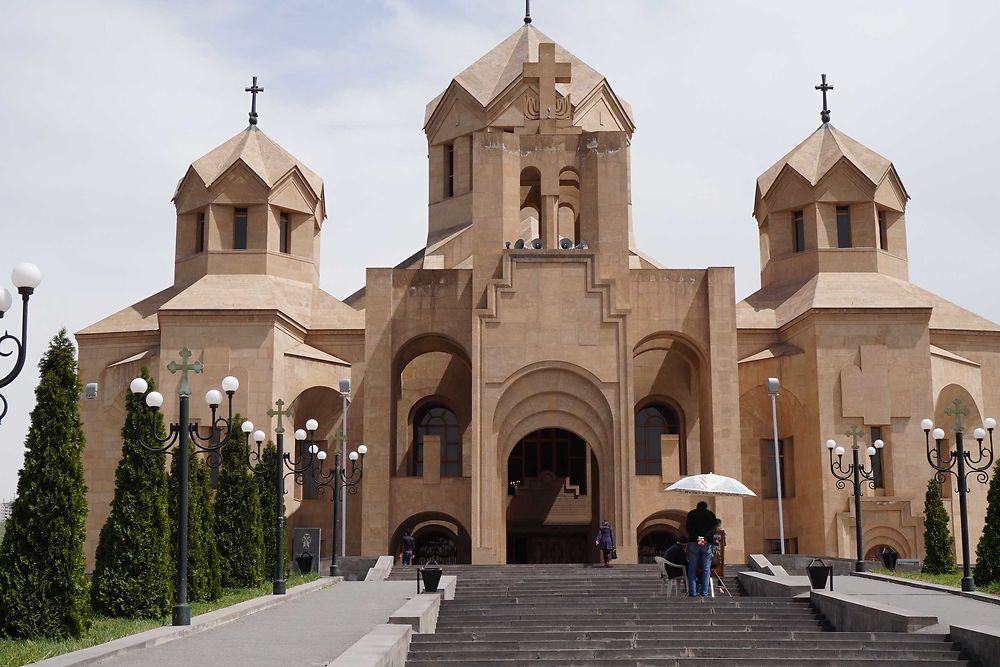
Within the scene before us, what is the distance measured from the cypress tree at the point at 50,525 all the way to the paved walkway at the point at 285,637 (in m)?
1.29

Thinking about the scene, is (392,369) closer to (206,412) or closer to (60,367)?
(206,412)

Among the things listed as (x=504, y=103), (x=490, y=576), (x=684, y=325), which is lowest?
(x=490, y=576)

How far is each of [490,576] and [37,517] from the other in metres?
10.6

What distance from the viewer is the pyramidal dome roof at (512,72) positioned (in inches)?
1298

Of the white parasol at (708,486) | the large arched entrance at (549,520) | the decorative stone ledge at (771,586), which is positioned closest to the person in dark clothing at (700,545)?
the decorative stone ledge at (771,586)

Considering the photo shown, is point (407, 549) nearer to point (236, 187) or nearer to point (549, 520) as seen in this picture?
point (549, 520)

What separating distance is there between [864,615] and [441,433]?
1968cm

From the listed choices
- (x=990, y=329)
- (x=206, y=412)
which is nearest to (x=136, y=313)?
(x=206, y=412)

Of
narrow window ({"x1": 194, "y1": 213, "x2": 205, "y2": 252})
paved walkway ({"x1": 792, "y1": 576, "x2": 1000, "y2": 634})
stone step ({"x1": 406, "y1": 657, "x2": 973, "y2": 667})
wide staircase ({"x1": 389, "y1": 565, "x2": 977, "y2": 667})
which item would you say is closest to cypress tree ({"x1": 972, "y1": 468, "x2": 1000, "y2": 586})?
paved walkway ({"x1": 792, "y1": 576, "x2": 1000, "y2": 634})

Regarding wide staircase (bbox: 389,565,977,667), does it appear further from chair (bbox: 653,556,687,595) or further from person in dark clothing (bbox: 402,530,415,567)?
person in dark clothing (bbox: 402,530,415,567)

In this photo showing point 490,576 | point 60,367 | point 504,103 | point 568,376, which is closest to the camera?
point 60,367

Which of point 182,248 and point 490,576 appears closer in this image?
point 490,576

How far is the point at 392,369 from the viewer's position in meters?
27.5

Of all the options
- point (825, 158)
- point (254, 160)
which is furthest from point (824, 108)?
point (254, 160)
